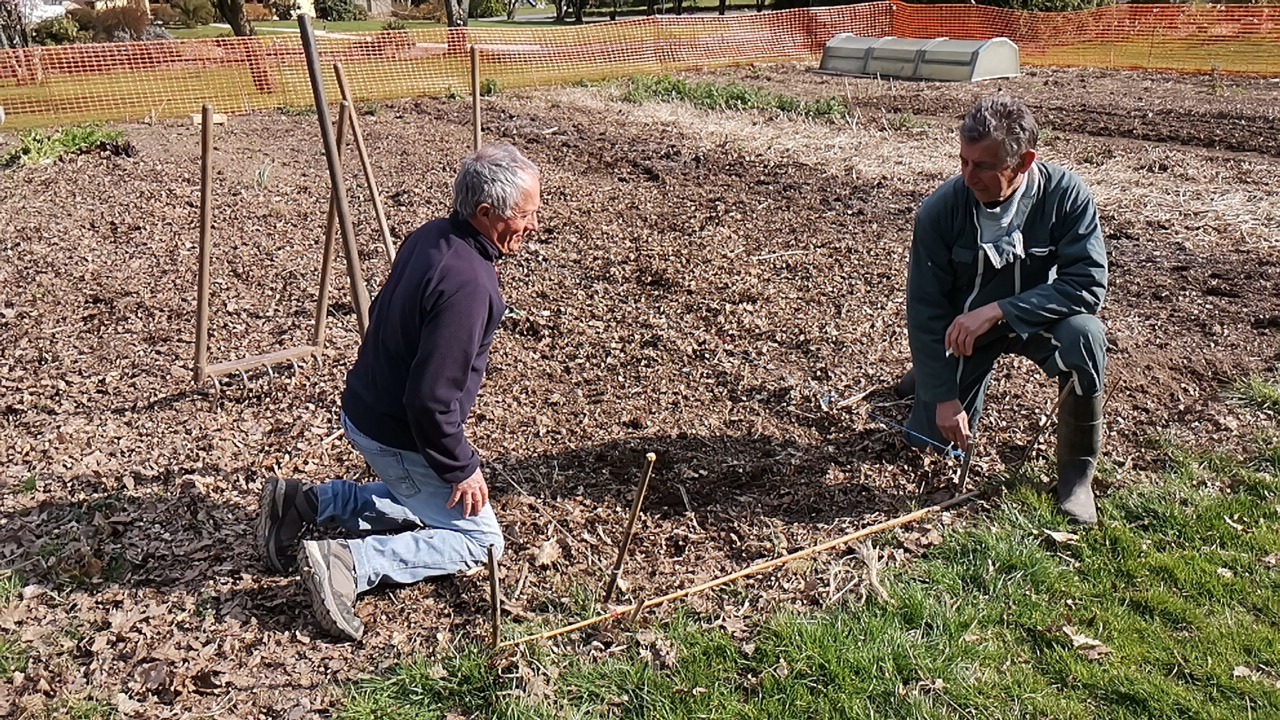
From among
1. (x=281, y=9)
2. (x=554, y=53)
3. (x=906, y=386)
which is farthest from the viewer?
(x=281, y=9)

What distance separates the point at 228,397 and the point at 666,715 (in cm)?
316

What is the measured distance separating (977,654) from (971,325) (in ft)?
4.00

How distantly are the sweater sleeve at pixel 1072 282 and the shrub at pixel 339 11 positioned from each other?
45060mm

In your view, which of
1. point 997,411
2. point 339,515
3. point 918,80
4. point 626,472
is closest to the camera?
point 339,515

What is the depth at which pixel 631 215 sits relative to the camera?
795 centimetres

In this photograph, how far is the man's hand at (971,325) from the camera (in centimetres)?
356

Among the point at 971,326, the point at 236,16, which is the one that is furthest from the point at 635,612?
the point at 236,16

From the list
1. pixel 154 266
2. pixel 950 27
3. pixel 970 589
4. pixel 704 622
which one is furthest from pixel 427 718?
pixel 950 27

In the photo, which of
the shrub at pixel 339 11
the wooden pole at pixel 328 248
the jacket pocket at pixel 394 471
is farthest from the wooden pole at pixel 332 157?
the shrub at pixel 339 11

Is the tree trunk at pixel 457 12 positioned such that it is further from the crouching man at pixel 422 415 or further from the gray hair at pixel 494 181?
the gray hair at pixel 494 181

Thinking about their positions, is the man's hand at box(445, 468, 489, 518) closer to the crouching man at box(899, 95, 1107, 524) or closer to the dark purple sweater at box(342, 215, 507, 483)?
the dark purple sweater at box(342, 215, 507, 483)

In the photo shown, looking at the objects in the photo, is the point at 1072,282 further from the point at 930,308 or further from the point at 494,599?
the point at 494,599

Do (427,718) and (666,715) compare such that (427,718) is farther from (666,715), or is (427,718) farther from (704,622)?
(704,622)

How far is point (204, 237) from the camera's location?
460 cm
